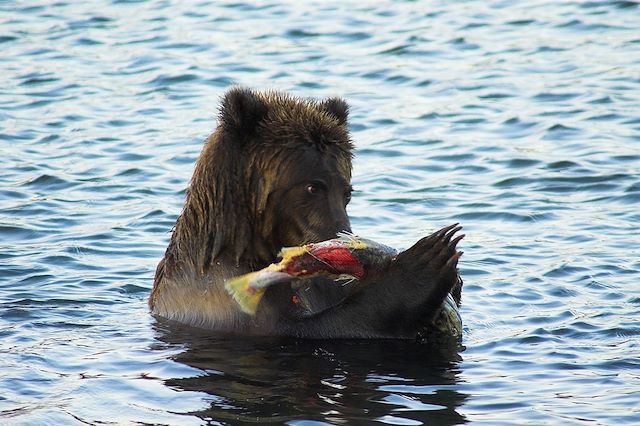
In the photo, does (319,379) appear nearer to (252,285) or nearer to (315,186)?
(252,285)

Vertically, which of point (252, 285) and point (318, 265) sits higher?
point (318, 265)

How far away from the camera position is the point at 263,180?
32.7ft

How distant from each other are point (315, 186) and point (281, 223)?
42 centimetres

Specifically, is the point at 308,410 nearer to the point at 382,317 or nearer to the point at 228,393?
the point at 228,393

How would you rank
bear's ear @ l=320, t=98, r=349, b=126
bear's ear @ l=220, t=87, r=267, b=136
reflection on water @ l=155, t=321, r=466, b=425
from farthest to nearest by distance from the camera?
bear's ear @ l=320, t=98, r=349, b=126
bear's ear @ l=220, t=87, r=267, b=136
reflection on water @ l=155, t=321, r=466, b=425

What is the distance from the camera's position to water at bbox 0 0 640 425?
29.7 feet

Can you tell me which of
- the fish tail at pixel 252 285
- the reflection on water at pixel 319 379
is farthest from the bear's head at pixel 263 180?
the reflection on water at pixel 319 379

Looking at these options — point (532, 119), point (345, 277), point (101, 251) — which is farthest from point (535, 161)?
point (345, 277)

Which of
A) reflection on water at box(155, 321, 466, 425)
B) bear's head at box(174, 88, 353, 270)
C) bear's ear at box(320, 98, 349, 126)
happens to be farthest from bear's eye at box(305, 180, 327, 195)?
reflection on water at box(155, 321, 466, 425)

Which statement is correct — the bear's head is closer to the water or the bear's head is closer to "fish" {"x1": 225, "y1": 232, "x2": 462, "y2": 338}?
"fish" {"x1": 225, "y1": 232, "x2": 462, "y2": 338}

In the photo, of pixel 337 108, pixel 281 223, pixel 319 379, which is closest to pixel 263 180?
pixel 281 223

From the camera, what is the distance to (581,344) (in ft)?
32.7

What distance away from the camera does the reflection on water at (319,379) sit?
8.55 m

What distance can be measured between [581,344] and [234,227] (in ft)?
8.91
